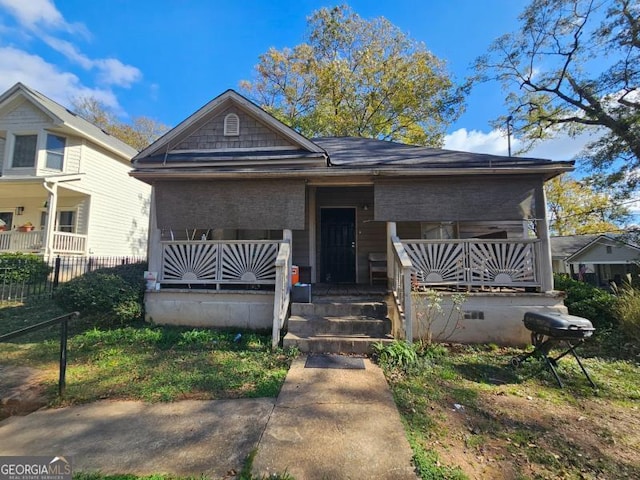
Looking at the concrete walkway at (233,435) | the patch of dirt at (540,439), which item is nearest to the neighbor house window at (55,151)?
the concrete walkway at (233,435)

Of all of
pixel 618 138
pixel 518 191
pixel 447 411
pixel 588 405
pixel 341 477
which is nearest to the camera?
pixel 341 477

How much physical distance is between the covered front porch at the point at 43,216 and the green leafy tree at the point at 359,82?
481 inches

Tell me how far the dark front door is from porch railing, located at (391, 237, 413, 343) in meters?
2.69

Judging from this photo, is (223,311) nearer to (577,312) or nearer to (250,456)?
(250,456)

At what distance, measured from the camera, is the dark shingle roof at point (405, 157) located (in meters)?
6.44

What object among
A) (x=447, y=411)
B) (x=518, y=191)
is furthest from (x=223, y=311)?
(x=518, y=191)

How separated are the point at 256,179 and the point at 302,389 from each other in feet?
14.6

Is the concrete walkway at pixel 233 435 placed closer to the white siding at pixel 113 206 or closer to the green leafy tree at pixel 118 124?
the white siding at pixel 113 206

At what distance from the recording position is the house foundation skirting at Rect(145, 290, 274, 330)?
6285 millimetres

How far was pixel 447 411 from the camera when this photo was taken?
Answer: 3.42m

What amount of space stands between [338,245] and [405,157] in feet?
10.1

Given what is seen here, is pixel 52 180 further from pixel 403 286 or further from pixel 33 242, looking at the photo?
pixel 403 286

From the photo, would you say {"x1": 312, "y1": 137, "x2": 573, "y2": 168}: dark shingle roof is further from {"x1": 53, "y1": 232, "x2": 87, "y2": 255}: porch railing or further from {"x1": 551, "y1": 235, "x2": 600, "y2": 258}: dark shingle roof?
{"x1": 551, "y1": 235, "x2": 600, "y2": 258}: dark shingle roof

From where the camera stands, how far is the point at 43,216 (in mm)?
14180
